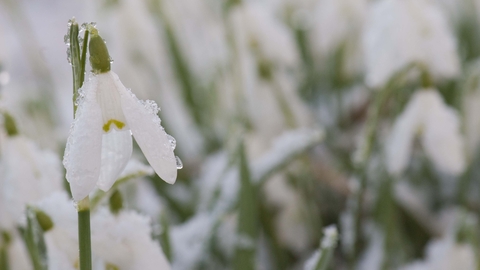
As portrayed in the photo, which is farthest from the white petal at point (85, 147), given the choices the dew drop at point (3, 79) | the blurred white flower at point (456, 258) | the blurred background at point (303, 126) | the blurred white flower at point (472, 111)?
the blurred white flower at point (472, 111)

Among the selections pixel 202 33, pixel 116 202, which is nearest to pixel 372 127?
pixel 116 202

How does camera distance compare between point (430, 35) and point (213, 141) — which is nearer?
point (430, 35)

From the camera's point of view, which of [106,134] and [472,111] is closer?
[106,134]

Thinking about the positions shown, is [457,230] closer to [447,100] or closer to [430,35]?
[430,35]

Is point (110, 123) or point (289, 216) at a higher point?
point (289, 216)

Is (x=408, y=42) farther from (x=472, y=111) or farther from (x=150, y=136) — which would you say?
(x=150, y=136)

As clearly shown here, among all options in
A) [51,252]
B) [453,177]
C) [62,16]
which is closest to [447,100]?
[453,177]

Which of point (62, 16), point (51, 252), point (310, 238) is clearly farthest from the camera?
point (62, 16)
